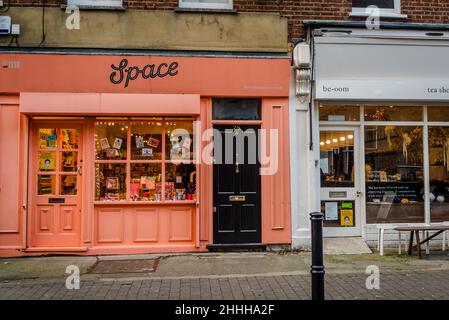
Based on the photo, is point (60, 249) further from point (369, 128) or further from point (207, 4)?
point (369, 128)

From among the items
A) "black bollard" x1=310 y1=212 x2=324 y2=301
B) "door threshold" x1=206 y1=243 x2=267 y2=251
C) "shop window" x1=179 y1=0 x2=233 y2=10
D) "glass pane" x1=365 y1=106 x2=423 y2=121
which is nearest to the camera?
"black bollard" x1=310 y1=212 x2=324 y2=301

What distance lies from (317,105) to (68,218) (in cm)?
512

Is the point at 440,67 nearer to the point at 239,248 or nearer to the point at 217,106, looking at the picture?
the point at 217,106

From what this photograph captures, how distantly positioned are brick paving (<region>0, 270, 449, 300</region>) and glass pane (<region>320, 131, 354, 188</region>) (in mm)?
2562

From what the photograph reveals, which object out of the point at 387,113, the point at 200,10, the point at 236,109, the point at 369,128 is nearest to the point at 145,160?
the point at 236,109

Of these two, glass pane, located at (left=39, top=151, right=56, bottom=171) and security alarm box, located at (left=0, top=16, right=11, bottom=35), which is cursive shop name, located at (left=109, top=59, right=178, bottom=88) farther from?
security alarm box, located at (left=0, top=16, right=11, bottom=35)

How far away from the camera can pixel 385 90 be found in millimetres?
9039

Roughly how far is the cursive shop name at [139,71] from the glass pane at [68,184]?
1.95m

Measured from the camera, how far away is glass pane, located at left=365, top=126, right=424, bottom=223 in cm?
950

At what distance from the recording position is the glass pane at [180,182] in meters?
9.06

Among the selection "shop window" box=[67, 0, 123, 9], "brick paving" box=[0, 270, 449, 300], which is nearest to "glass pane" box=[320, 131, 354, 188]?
"brick paving" box=[0, 270, 449, 300]

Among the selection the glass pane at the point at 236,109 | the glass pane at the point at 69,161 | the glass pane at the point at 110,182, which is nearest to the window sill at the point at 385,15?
the glass pane at the point at 236,109

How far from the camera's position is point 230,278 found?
280 inches
